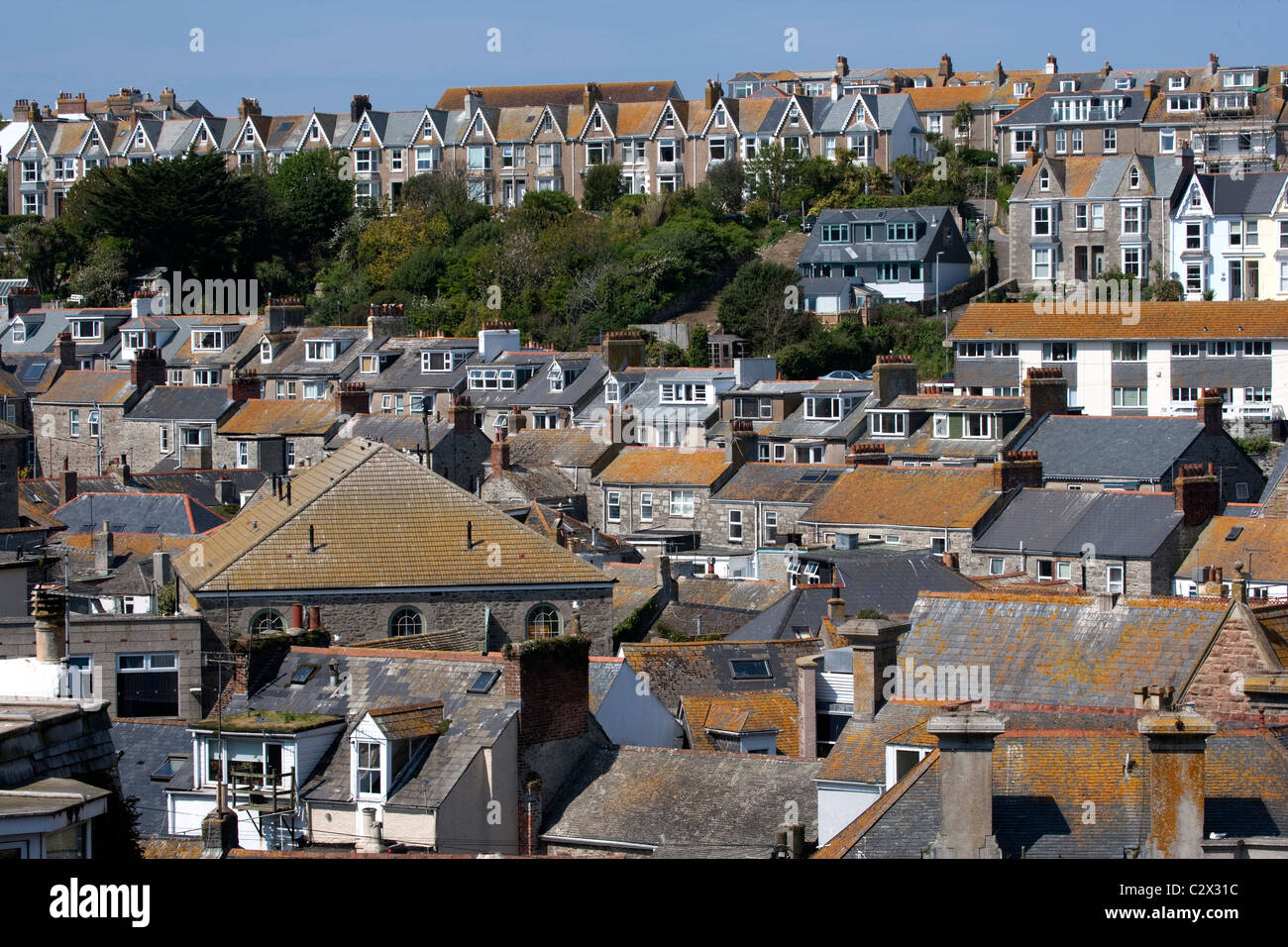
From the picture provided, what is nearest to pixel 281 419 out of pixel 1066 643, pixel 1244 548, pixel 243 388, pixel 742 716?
pixel 243 388

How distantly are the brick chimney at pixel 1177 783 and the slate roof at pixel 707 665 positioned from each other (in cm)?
1479

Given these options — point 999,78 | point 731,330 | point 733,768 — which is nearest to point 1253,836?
point 733,768

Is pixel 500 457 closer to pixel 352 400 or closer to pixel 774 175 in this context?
pixel 352 400

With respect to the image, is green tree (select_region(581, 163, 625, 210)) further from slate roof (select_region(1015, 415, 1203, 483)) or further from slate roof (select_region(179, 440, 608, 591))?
slate roof (select_region(179, 440, 608, 591))

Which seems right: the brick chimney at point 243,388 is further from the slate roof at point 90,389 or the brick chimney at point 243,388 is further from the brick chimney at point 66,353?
the brick chimney at point 66,353

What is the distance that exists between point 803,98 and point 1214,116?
21.5m

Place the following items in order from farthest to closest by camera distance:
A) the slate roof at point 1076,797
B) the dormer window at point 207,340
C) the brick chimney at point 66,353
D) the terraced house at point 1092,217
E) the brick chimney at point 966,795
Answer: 1. the dormer window at point 207,340
2. the brick chimney at point 66,353
3. the terraced house at point 1092,217
4. the slate roof at point 1076,797
5. the brick chimney at point 966,795

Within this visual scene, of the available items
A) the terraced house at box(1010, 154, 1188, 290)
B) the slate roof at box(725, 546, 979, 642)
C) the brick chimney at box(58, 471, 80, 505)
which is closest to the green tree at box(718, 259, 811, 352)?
the terraced house at box(1010, 154, 1188, 290)

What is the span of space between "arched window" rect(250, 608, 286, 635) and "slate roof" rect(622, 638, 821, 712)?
557 cm

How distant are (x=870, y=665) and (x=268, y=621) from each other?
1340 cm

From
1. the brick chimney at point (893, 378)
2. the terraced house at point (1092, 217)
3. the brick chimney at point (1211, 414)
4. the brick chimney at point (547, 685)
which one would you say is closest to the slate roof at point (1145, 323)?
the brick chimney at point (893, 378)

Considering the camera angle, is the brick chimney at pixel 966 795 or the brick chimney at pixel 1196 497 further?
the brick chimney at pixel 1196 497

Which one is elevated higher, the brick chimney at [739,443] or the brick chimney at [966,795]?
the brick chimney at [966,795]

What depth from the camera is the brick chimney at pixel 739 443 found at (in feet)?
207
